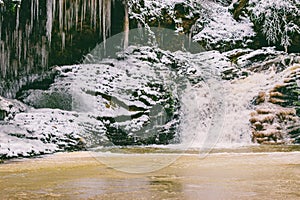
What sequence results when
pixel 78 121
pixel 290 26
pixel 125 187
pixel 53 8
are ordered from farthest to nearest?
pixel 290 26, pixel 53 8, pixel 78 121, pixel 125 187

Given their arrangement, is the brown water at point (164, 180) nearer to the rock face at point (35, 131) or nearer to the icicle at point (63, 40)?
the rock face at point (35, 131)

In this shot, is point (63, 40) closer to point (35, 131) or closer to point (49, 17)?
point (49, 17)

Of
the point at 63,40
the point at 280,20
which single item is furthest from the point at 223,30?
the point at 63,40

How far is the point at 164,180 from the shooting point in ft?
16.8

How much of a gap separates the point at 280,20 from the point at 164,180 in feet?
37.6

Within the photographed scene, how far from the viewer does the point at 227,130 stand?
11.4 m

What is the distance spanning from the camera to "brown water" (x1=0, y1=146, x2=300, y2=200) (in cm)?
416

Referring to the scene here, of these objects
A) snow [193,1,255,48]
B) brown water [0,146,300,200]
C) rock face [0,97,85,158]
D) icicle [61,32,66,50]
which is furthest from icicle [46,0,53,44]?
snow [193,1,255,48]

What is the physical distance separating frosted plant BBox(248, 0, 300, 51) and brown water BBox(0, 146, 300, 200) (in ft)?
27.8

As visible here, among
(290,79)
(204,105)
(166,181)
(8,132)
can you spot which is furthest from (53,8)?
(166,181)

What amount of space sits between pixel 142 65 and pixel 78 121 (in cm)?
318

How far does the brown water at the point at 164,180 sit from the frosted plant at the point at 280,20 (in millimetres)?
8478

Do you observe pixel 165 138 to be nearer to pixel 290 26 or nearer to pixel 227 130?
pixel 227 130

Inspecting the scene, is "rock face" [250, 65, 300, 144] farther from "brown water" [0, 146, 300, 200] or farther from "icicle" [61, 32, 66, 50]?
"icicle" [61, 32, 66, 50]
